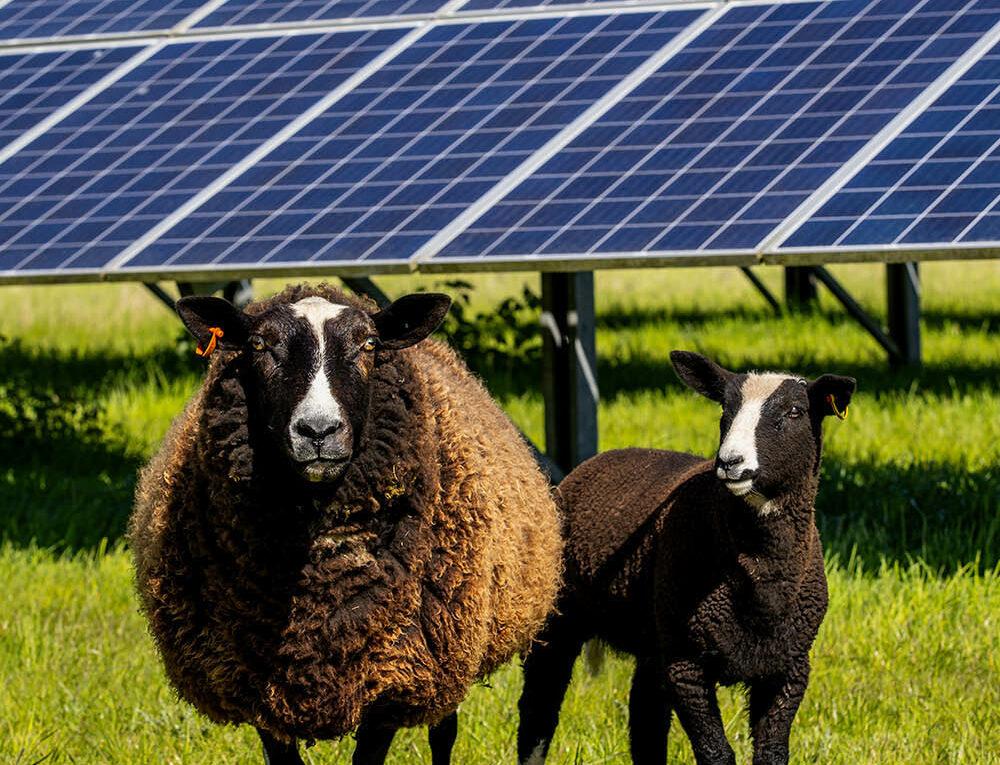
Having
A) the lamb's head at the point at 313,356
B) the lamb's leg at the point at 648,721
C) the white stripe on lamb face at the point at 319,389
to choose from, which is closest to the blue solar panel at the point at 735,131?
the lamb's leg at the point at 648,721

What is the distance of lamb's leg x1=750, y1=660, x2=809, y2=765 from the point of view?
448 centimetres

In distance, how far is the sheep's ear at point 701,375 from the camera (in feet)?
15.3

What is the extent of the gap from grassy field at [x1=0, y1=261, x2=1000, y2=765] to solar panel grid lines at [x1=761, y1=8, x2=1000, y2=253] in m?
Answer: 1.75

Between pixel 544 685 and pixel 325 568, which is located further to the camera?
pixel 544 685

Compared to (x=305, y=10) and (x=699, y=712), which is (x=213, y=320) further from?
(x=305, y=10)

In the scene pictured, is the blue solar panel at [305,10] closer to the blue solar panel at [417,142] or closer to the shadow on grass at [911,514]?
the blue solar panel at [417,142]

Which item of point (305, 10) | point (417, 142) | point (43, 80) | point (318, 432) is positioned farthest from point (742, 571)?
point (43, 80)

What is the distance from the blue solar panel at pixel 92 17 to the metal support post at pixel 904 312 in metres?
6.66

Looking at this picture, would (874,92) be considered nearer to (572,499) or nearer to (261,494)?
(572,499)

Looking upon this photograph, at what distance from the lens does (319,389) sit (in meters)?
3.89

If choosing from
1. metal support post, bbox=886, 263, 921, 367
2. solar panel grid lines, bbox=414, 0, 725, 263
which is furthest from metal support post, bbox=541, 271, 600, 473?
metal support post, bbox=886, 263, 921, 367

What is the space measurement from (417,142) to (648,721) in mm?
3923

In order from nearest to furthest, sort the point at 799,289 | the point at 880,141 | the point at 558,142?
the point at 880,141
the point at 558,142
the point at 799,289

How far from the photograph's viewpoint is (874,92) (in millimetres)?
7473
